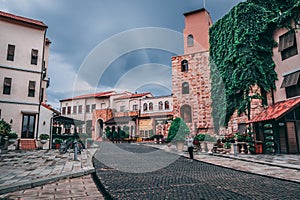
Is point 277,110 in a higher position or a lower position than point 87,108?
lower

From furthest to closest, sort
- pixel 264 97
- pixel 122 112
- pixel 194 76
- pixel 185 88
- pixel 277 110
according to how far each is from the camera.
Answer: pixel 122 112
pixel 185 88
pixel 194 76
pixel 264 97
pixel 277 110

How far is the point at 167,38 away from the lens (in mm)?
17781

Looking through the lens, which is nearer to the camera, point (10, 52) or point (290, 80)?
point (290, 80)

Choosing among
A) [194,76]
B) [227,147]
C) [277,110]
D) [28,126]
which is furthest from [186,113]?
[28,126]

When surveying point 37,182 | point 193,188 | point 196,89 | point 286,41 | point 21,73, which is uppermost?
point 286,41

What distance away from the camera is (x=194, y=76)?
2331 cm

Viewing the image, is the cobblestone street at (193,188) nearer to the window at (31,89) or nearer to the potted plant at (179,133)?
the potted plant at (179,133)

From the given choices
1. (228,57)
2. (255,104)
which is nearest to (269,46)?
(228,57)

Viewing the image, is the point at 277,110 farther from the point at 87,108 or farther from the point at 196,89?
the point at 87,108

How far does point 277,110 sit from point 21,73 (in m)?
19.7

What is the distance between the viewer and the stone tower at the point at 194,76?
2225 centimetres

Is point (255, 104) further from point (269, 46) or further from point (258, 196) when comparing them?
point (258, 196)

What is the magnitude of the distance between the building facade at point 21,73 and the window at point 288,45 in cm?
1929

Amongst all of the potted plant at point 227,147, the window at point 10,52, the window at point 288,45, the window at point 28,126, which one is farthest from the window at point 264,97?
the window at point 10,52
